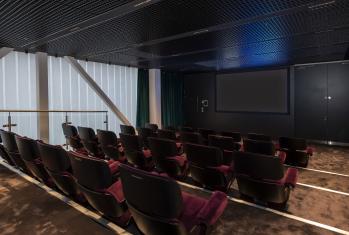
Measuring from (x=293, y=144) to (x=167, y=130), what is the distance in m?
2.60

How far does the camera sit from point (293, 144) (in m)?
4.75

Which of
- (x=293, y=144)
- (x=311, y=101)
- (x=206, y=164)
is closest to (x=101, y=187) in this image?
(x=206, y=164)

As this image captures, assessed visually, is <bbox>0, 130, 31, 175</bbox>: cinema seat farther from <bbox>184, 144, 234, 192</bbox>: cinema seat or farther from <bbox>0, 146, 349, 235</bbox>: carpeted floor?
<bbox>184, 144, 234, 192</bbox>: cinema seat

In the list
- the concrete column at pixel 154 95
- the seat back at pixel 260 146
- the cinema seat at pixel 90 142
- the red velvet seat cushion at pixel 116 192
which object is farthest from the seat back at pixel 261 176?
the concrete column at pixel 154 95

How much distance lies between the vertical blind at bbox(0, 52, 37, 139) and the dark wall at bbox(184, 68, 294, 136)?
643cm

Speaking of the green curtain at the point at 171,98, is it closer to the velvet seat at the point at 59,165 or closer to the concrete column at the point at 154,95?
the concrete column at the point at 154,95

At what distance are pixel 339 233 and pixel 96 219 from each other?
245 cm

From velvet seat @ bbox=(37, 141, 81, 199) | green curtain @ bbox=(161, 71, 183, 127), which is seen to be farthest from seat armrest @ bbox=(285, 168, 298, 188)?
green curtain @ bbox=(161, 71, 183, 127)

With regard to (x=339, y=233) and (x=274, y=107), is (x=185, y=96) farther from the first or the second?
(x=339, y=233)

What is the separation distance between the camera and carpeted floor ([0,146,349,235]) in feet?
7.44

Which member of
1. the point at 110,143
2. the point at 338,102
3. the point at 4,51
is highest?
the point at 4,51

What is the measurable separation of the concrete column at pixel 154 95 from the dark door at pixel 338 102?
5.86 metres

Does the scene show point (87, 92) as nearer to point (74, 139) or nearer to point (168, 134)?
Answer: point (74, 139)

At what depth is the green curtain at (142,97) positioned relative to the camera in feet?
29.8
